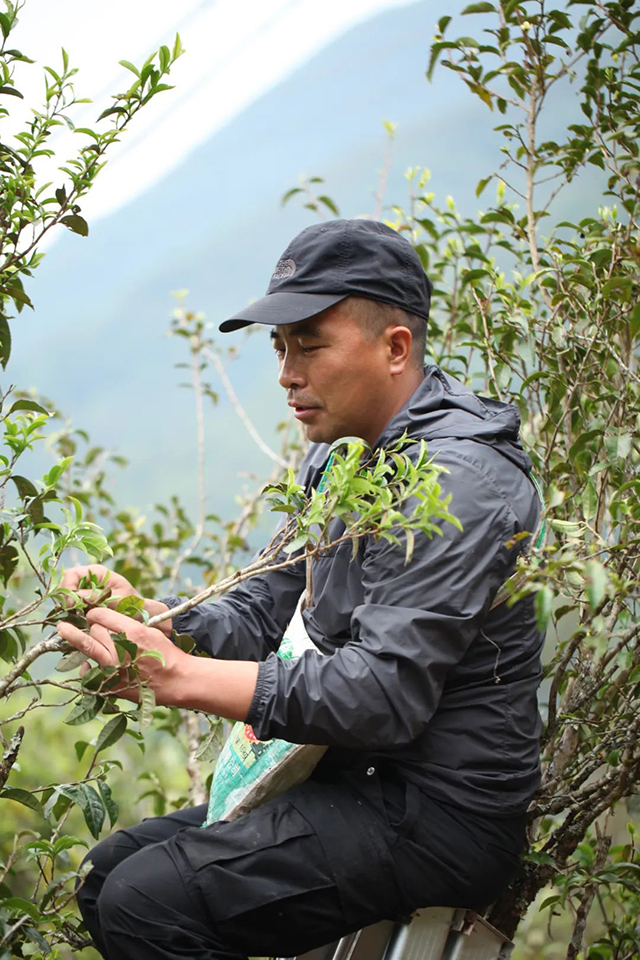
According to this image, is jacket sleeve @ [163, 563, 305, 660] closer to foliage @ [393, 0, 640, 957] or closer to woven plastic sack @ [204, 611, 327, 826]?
woven plastic sack @ [204, 611, 327, 826]

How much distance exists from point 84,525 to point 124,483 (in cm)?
418

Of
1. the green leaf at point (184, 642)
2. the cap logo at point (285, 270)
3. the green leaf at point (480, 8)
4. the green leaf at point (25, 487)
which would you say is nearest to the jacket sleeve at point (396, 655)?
the green leaf at point (184, 642)

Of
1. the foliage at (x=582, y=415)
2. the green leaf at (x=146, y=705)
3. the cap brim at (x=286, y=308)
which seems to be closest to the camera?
the green leaf at (x=146, y=705)

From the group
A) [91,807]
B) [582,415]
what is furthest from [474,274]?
[91,807]

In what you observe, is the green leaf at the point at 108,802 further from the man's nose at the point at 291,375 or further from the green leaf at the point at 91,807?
the man's nose at the point at 291,375

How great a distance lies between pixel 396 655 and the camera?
72.8 inches

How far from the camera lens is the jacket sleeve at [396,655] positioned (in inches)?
72.8

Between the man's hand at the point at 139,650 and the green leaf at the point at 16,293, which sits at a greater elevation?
the green leaf at the point at 16,293

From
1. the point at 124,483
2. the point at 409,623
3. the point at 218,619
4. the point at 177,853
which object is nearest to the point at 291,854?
the point at 177,853

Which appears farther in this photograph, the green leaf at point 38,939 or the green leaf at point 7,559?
the green leaf at point 7,559

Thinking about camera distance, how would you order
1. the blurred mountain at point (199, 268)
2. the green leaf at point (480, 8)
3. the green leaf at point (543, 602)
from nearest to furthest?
1. the green leaf at point (543, 602)
2. the green leaf at point (480, 8)
3. the blurred mountain at point (199, 268)

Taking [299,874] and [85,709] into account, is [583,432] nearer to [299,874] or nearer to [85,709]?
[299,874]

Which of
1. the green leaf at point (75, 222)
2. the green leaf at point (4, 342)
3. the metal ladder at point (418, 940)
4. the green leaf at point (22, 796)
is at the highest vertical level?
the green leaf at point (75, 222)

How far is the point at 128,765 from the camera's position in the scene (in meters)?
5.23
